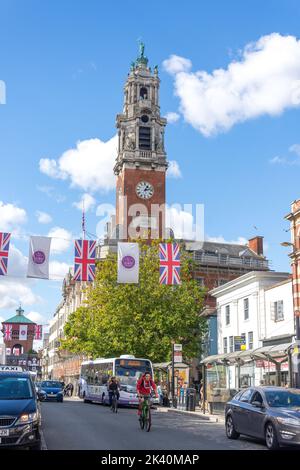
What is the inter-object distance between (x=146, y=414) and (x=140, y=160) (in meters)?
62.1

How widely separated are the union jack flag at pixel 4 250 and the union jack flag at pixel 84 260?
3520 millimetres

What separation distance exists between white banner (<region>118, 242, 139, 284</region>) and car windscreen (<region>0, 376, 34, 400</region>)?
1596cm

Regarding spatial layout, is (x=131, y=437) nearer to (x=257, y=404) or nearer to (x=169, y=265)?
(x=257, y=404)

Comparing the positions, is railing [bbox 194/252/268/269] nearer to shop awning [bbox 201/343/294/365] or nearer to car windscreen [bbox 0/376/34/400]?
shop awning [bbox 201/343/294/365]

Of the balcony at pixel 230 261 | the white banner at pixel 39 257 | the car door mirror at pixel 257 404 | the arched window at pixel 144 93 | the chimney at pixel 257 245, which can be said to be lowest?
the car door mirror at pixel 257 404

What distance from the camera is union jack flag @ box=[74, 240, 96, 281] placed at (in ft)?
99.3

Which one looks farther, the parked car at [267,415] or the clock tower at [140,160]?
the clock tower at [140,160]

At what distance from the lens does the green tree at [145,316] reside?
44812 millimetres

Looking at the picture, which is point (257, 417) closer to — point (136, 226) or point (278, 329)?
point (278, 329)

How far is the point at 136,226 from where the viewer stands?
74125mm

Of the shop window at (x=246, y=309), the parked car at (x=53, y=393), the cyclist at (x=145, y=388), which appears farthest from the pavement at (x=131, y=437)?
the shop window at (x=246, y=309)

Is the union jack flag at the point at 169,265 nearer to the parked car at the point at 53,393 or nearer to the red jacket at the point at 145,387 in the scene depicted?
the parked car at the point at 53,393
